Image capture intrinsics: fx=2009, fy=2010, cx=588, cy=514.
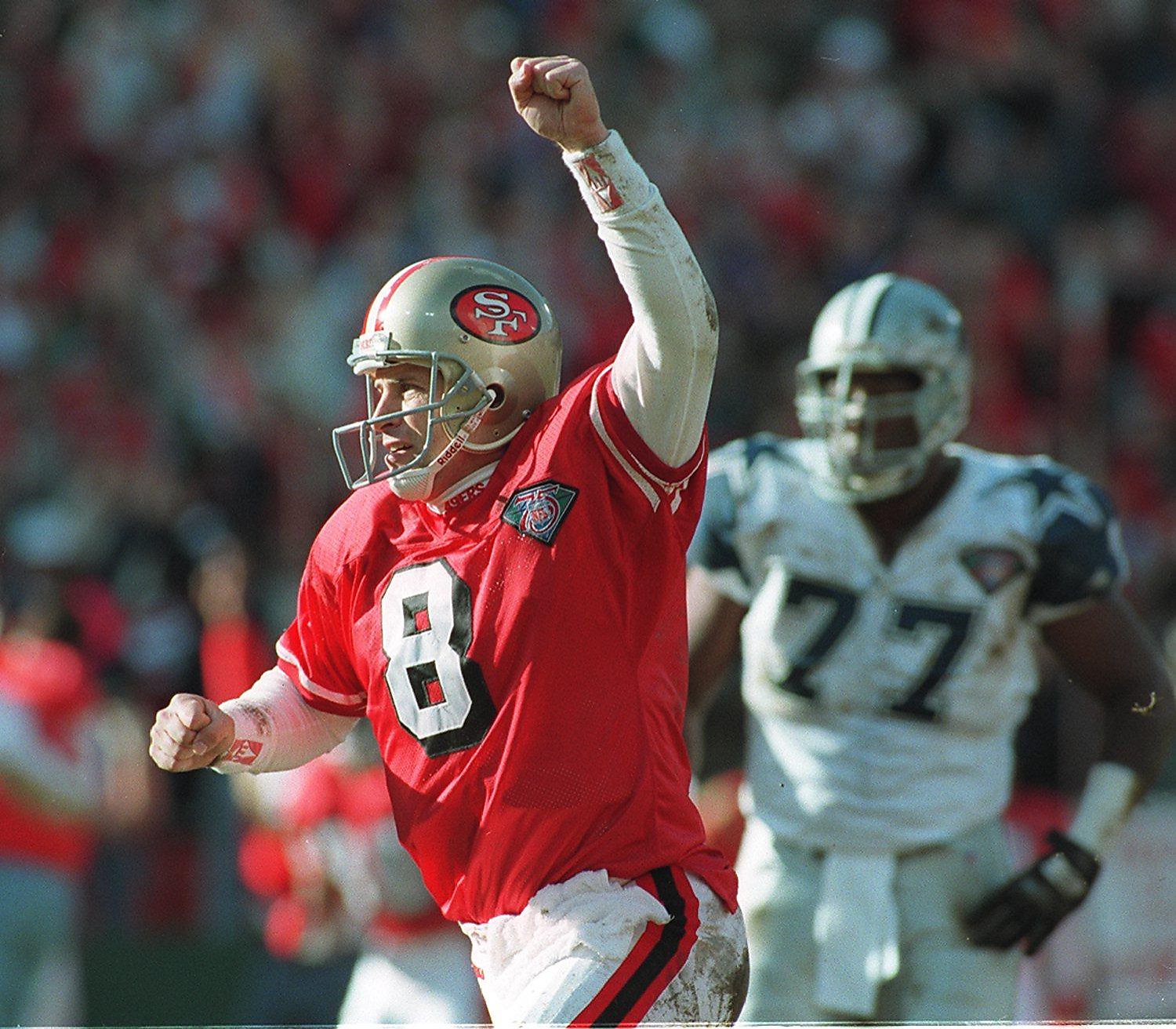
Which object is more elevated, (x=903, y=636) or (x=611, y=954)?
(x=903, y=636)

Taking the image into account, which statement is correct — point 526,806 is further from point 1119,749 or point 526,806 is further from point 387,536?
point 1119,749

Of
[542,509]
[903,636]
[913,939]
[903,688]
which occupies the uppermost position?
[542,509]

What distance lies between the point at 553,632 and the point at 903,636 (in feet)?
5.23

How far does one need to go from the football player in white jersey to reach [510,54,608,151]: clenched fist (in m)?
1.73

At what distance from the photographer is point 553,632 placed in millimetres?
2947

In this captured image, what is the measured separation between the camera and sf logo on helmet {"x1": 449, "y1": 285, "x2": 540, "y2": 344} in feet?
10.4

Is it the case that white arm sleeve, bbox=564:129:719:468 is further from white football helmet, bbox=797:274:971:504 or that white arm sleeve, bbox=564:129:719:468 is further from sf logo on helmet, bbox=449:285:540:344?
white football helmet, bbox=797:274:971:504

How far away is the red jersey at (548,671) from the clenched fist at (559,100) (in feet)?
1.20

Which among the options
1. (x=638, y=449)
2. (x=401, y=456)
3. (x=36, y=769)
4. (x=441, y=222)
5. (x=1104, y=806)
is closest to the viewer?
(x=638, y=449)

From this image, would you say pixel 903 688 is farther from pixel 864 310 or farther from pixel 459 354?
pixel 459 354

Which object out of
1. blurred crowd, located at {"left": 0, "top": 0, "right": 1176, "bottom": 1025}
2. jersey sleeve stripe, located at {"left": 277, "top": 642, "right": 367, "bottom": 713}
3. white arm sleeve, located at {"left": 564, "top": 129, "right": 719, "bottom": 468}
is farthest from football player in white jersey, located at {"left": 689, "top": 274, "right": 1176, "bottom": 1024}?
blurred crowd, located at {"left": 0, "top": 0, "right": 1176, "bottom": 1025}

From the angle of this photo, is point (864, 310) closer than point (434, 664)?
No

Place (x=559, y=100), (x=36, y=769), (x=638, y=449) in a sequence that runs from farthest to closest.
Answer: (x=36, y=769)
(x=638, y=449)
(x=559, y=100)

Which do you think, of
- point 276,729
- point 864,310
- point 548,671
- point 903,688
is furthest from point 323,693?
point 864,310
